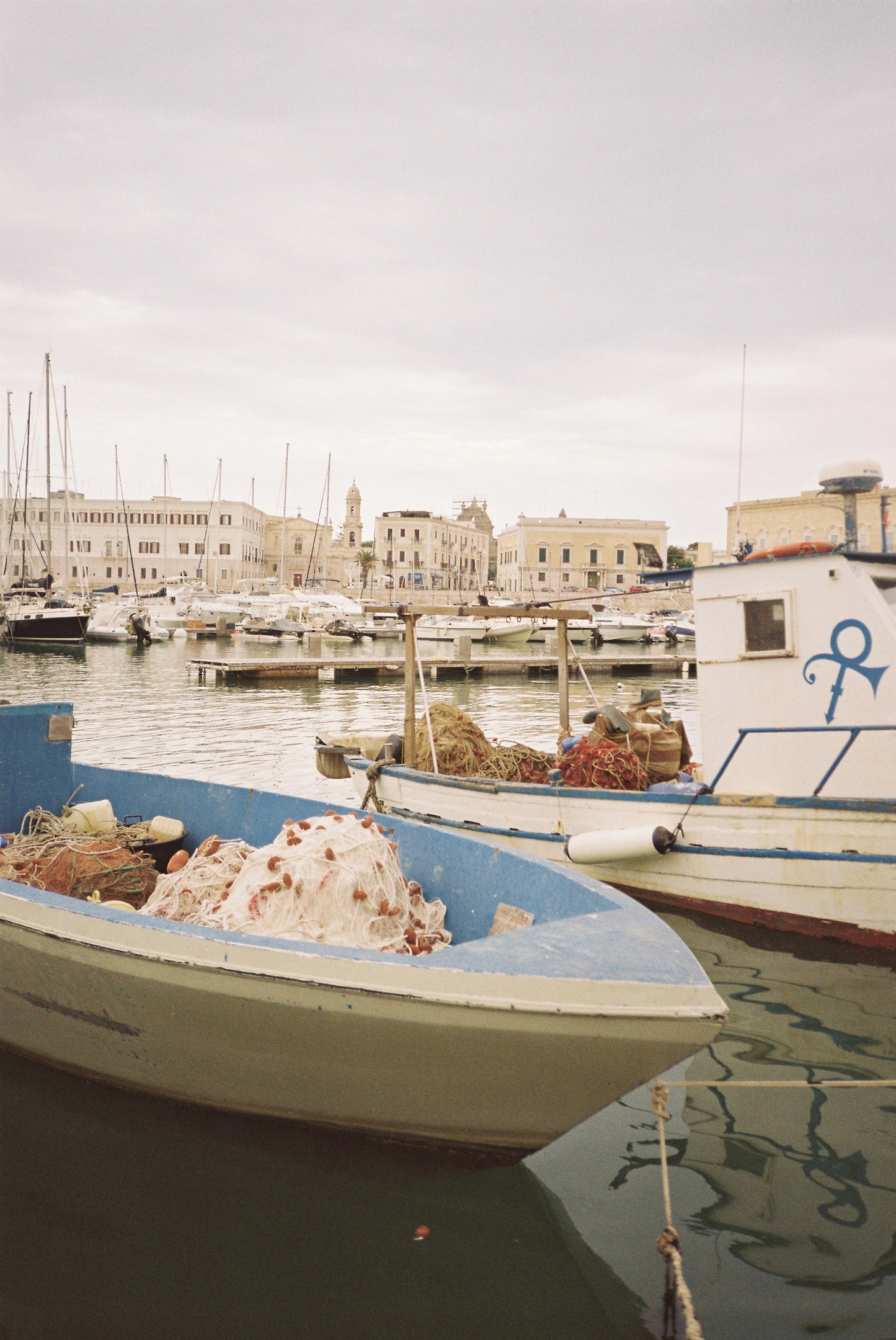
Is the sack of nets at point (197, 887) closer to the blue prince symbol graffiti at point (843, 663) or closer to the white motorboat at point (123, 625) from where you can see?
the blue prince symbol graffiti at point (843, 663)

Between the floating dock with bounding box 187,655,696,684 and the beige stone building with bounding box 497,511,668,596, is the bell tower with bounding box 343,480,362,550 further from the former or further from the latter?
the floating dock with bounding box 187,655,696,684

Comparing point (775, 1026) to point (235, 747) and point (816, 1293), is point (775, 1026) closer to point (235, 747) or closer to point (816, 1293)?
point (816, 1293)

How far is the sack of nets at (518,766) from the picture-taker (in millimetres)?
9945

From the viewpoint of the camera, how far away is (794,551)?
791 cm

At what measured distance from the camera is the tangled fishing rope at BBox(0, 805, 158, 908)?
5.77 meters

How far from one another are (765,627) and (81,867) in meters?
5.75

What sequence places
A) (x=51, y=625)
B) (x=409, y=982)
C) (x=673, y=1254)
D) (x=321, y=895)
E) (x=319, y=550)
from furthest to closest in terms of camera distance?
(x=319, y=550)
(x=51, y=625)
(x=321, y=895)
(x=409, y=982)
(x=673, y=1254)

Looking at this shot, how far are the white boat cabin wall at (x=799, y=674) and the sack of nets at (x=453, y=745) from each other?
2750 millimetres

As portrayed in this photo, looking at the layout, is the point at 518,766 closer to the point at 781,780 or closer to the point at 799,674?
the point at 781,780

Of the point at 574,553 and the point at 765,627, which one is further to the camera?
the point at 574,553

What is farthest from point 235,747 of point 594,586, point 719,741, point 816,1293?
point 594,586

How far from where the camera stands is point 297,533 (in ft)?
397

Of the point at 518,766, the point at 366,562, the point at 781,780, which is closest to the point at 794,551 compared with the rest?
the point at 781,780

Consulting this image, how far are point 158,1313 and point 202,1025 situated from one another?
1042mm
